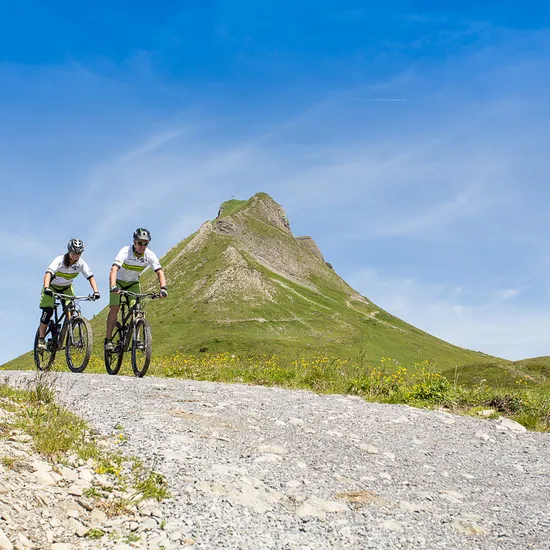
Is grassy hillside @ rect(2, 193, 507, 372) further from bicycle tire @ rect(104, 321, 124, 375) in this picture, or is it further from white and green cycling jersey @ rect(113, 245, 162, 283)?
white and green cycling jersey @ rect(113, 245, 162, 283)

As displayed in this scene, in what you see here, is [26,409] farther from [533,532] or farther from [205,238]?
[205,238]

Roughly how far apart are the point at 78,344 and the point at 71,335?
416 mm

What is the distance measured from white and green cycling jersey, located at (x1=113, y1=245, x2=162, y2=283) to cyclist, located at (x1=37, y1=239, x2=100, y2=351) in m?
1.19

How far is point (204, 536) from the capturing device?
4762 mm

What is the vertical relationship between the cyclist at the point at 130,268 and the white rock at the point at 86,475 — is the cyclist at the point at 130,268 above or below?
above

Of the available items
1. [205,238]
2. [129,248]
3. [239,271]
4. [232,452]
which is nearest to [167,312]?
[239,271]

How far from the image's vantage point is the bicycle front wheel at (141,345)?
1278cm

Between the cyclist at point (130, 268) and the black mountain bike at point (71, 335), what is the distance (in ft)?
2.04

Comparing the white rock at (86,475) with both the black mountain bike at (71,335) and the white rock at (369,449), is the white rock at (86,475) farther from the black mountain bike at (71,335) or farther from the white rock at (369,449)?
the black mountain bike at (71,335)

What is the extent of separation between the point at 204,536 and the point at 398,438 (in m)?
4.26

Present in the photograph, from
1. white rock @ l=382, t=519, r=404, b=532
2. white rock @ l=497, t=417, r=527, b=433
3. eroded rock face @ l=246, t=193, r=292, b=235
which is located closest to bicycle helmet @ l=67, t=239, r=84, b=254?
white rock @ l=497, t=417, r=527, b=433

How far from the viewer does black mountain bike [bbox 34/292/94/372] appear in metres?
13.8

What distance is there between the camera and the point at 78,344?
550 inches

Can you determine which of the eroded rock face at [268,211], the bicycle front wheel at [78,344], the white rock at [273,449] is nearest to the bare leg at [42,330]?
the bicycle front wheel at [78,344]
